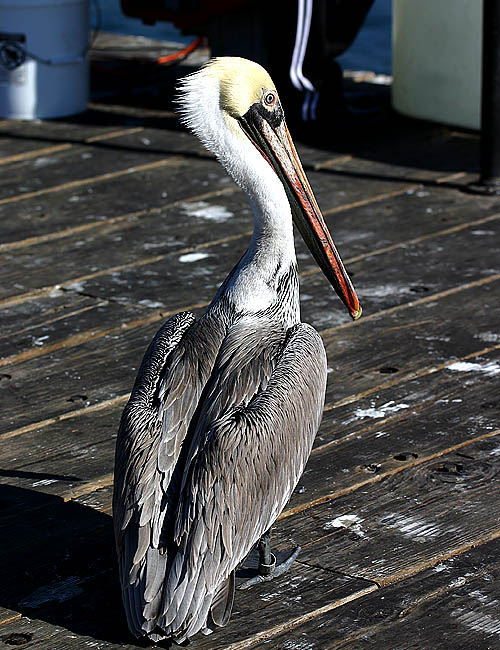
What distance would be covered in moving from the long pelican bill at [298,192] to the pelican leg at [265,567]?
2.11 feet

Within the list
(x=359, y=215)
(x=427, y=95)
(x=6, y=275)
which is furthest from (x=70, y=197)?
(x=427, y=95)

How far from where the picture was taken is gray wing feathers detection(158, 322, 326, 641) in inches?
96.7

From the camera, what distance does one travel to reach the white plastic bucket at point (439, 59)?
6098 millimetres

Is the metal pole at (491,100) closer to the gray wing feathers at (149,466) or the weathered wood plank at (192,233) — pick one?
the weathered wood plank at (192,233)

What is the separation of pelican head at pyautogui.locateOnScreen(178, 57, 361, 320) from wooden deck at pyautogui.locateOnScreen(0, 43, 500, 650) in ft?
1.84

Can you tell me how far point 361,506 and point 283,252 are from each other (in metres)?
0.69

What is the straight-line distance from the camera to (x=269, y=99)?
120 inches

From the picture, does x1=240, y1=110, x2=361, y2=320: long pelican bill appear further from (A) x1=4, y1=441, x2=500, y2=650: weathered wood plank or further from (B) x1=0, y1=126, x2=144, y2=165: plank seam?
(B) x1=0, y1=126, x2=144, y2=165: plank seam

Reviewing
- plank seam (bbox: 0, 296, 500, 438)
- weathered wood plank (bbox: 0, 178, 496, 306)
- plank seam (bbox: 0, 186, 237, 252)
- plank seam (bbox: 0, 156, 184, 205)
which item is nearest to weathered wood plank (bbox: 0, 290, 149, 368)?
weathered wood plank (bbox: 0, 178, 496, 306)

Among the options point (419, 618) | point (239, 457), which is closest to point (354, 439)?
point (419, 618)

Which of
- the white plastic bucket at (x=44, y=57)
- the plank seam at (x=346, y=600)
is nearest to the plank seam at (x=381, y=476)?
the plank seam at (x=346, y=600)

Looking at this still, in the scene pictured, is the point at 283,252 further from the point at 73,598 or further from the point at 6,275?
the point at 6,275

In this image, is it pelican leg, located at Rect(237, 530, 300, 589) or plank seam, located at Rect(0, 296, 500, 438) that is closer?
pelican leg, located at Rect(237, 530, 300, 589)

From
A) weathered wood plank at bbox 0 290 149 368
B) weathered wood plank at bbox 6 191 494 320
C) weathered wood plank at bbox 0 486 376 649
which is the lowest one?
weathered wood plank at bbox 0 486 376 649
